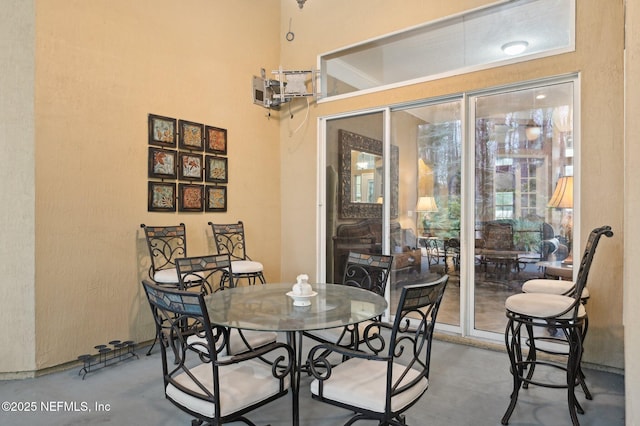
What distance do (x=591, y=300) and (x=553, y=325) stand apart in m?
1.19

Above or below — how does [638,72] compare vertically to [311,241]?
above

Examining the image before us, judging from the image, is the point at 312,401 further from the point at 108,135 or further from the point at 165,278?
the point at 108,135

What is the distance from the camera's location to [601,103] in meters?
3.10

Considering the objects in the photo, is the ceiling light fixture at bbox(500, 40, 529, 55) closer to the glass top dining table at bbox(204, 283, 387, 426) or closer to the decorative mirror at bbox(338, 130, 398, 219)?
the decorative mirror at bbox(338, 130, 398, 219)

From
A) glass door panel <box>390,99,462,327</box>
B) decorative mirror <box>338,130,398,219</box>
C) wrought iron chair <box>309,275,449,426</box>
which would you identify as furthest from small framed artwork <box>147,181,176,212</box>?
wrought iron chair <box>309,275,449,426</box>

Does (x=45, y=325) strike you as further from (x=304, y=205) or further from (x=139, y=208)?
(x=304, y=205)

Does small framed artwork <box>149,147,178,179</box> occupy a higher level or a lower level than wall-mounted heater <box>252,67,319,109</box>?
lower

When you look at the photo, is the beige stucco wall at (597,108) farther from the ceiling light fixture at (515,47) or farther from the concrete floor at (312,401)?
the concrete floor at (312,401)

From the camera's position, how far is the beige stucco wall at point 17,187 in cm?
291

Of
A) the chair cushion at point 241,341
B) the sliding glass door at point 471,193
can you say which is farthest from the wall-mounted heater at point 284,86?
the chair cushion at point 241,341

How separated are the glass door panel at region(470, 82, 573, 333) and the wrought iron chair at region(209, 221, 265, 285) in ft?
7.29

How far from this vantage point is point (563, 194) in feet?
10.9

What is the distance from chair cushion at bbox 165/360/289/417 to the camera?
168 centimetres

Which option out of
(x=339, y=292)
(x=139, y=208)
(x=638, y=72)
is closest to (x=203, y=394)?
(x=339, y=292)
